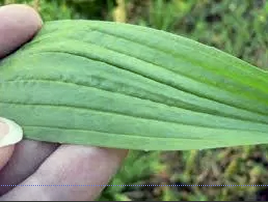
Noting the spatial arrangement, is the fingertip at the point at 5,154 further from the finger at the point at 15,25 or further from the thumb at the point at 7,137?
the finger at the point at 15,25

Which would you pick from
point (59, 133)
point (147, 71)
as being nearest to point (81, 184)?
point (59, 133)

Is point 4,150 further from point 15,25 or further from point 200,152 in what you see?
point 200,152

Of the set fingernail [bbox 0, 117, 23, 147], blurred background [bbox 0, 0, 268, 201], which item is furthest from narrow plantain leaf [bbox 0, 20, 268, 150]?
blurred background [bbox 0, 0, 268, 201]

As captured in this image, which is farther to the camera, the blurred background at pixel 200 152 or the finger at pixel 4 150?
the blurred background at pixel 200 152

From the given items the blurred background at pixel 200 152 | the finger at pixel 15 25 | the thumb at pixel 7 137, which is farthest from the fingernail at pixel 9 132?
the blurred background at pixel 200 152

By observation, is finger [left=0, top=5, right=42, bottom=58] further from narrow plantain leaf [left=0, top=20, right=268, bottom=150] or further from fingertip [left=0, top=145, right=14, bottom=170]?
fingertip [left=0, top=145, right=14, bottom=170]

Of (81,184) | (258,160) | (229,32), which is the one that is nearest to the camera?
(81,184)

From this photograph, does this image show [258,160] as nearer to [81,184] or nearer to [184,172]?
[184,172]
